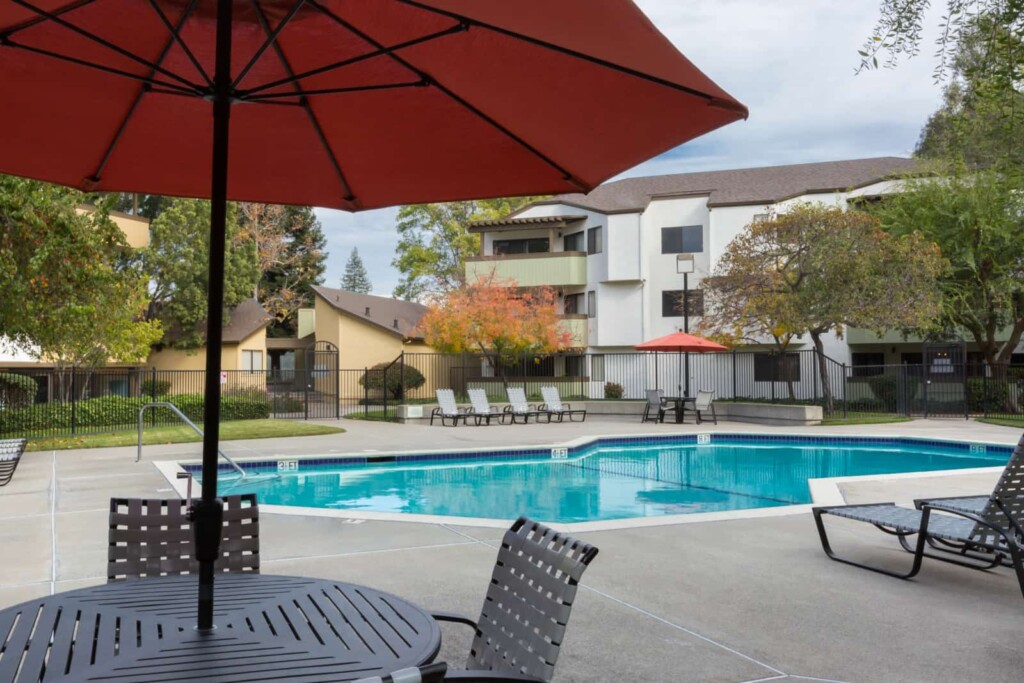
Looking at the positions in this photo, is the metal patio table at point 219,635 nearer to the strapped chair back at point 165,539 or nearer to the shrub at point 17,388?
the strapped chair back at point 165,539

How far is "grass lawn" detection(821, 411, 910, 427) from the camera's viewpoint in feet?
68.4

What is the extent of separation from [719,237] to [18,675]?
98.5 ft

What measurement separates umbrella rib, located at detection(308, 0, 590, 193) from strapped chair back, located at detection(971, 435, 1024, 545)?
3.21 metres

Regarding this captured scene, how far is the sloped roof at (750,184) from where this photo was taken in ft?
101

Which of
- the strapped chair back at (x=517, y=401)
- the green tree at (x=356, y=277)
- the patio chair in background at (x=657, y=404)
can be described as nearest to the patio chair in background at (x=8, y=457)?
the strapped chair back at (x=517, y=401)

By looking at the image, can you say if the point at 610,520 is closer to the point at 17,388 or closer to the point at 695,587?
the point at 695,587

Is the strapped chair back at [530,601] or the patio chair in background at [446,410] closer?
the strapped chair back at [530,601]

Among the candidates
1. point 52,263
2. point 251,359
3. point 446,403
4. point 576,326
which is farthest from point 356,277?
point 52,263

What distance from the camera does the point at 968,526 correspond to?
216 inches

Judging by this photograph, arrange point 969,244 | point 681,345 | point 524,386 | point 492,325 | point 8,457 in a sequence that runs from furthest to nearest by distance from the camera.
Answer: point 524,386, point 492,325, point 969,244, point 681,345, point 8,457

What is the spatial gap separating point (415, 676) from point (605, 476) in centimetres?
1178

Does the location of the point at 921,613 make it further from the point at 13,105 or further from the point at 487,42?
the point at 13,105

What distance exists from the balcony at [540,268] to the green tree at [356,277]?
172ft

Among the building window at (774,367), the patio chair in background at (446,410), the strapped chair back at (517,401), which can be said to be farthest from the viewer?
the building window at (774,367)
